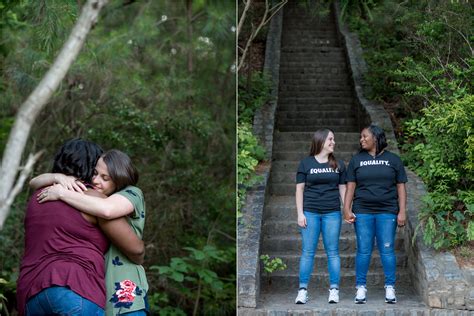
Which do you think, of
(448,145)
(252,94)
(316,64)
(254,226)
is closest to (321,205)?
(254,226)

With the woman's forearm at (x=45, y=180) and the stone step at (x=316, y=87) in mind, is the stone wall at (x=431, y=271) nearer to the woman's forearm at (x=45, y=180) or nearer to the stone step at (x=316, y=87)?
the stone step at (x=316, y=87)

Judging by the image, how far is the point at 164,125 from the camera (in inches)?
255

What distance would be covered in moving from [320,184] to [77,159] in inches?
57.4

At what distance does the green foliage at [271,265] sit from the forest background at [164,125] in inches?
91.6

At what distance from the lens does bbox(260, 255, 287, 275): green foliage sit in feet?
11.2

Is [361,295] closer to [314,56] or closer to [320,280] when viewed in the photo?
[320,280]

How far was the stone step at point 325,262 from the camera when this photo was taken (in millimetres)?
3523

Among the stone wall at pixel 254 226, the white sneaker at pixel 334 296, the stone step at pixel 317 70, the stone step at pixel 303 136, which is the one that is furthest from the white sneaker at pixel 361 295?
the stone step at pixel 317 70

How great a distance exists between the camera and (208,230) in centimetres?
671

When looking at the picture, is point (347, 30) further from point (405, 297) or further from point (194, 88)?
point (405, 297)

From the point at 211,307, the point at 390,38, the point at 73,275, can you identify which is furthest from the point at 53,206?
the point at 211,307

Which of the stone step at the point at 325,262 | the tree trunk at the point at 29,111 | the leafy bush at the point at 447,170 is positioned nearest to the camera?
the tree trunk at the point at 29,111

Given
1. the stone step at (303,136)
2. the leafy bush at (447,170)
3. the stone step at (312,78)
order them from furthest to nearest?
the stone step at (312,78)
the stone step at (303,136)
the leafy bush at (447,170)

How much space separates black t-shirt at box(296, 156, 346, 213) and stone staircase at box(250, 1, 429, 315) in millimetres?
498
